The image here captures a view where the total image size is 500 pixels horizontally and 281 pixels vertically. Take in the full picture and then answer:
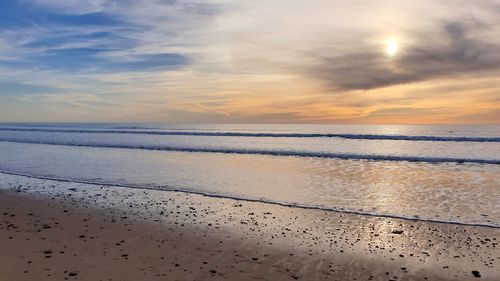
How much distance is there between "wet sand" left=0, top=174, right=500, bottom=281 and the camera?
21.3 feet

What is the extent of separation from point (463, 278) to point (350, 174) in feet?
41.5

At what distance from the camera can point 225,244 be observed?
7.97 metres

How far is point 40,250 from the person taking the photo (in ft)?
24.3

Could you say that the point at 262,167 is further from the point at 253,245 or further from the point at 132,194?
the point at 253,245

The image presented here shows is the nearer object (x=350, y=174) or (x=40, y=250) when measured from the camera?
(x=40, y=250)

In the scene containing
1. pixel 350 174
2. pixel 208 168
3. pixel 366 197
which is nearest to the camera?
pixel 366 197

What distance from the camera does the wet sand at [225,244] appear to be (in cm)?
650

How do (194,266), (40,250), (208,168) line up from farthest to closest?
(208,168) → (40,250) → (194,266)

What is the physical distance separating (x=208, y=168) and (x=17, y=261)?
14399 millimetres

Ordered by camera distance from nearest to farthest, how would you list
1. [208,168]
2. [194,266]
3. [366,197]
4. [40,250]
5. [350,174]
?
[194,266]
[40,250]
[366,197]
[350,174]
[208,168]

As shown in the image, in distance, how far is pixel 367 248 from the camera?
25.3 feet

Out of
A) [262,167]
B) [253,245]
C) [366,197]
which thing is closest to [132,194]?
[253,245]

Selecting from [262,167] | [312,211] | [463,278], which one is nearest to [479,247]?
[463,278]

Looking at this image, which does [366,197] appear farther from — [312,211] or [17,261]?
[17,261]
